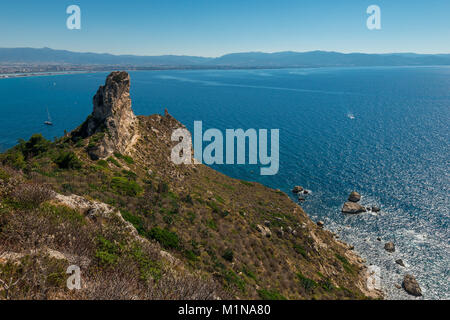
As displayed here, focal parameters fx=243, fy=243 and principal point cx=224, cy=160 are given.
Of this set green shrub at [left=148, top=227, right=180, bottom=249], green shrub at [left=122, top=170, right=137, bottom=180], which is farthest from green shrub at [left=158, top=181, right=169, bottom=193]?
green shrub at [left=148, top=227, right=180, bottom=249]

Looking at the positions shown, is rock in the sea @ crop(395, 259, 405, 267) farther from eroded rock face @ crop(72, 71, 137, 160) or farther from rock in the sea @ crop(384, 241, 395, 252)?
eroded rock face @ crop(72, 71, 137, 160)

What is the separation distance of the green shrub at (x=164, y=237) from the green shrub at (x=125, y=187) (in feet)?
26.7

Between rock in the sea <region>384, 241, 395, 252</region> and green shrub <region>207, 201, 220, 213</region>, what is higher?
green shrub <region>207, 201, 220, 213</region>

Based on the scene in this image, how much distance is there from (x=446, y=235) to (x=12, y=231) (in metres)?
68.4

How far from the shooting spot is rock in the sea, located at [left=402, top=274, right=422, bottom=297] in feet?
129

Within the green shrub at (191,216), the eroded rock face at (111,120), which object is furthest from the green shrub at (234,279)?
the eroded rock face at (111,120)

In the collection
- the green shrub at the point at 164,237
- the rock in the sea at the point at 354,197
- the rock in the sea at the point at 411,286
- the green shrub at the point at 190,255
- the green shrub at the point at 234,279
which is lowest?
the rock in the sea at the point at 411,286

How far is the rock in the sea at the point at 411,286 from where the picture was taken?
129ft

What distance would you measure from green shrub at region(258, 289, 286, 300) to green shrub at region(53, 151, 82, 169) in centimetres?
2653

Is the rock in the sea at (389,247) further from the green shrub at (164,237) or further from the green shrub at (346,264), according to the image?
the green shrub at (164,237)

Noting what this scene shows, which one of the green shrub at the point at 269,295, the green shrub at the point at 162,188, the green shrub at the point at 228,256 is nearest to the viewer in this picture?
the green shrub at the point at 269,295

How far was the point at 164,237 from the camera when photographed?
76.3 feet

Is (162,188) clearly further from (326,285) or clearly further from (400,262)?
(400,262)
